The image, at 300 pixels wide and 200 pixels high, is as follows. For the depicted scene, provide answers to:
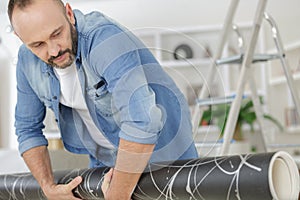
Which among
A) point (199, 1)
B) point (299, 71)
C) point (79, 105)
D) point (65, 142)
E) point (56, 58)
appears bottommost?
point (299, 71)

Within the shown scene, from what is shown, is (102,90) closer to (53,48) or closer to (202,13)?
(53,48)

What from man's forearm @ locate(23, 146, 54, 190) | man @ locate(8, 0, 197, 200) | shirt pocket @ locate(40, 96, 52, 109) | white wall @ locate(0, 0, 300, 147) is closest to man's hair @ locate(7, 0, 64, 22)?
man @ locate(8, 0, 197, 200)

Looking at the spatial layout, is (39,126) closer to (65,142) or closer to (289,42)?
(65,142)

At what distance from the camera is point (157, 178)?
2.76 ft

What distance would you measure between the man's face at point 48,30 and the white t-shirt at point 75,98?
0.06m

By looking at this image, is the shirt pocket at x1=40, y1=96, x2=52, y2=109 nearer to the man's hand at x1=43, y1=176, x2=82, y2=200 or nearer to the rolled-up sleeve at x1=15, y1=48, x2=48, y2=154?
the rolled-up sleeve at x1=15, y1=48, x2=48, y2=154

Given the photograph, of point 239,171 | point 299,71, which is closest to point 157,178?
point 239,171

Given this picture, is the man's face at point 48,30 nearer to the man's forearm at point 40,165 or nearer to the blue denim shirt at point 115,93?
the blue denim shirt at point 115,93

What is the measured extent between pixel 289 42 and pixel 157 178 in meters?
3.81

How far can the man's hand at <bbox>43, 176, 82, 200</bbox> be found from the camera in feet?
3.18

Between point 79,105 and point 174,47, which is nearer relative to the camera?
point 79,105

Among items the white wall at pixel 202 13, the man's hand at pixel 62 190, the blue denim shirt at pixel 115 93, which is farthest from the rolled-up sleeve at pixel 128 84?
the white wall at pixel 202 13

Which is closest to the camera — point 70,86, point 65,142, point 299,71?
point 70,86

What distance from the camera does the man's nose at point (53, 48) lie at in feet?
2.70
